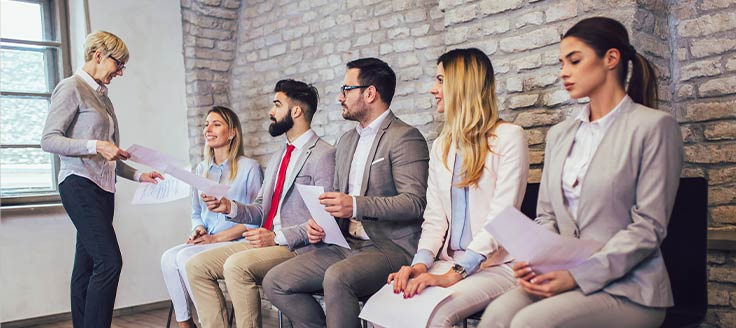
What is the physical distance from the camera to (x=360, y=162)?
332 cm

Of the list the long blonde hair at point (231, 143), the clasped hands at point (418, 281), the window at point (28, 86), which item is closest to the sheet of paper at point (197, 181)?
the long blonde hair at point (231, 143)

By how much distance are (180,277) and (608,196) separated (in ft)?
8.13

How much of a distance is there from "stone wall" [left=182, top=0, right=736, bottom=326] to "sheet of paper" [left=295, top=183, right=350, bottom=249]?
922 mm

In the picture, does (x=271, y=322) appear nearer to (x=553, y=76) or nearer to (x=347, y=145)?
(x=347, y=145)

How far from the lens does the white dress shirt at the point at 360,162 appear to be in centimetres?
328

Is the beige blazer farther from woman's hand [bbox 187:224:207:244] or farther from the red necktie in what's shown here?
woman's hand [bbox 187:224:207:244]

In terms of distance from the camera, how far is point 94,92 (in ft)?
12.2

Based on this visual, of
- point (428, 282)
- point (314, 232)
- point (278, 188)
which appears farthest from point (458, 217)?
point (278, 188)

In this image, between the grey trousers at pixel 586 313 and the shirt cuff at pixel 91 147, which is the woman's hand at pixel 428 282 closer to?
Result: the grey trousers at pixel 586 313

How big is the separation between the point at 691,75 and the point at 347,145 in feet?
4.98

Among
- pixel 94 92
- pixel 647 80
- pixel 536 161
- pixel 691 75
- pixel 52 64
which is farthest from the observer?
pixel 52 64

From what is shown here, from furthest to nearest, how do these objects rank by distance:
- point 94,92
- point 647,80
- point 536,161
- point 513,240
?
point 94,92, point 536,161, point 647,80, point 513,240

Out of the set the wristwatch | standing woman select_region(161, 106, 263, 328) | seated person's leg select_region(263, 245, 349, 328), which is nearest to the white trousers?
standing woman select_region(161, 106, 263, 328)

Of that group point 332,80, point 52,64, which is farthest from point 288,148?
point 52,64
